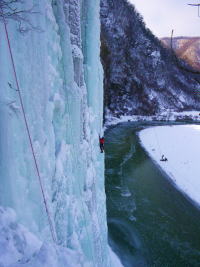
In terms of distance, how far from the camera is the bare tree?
4219mm

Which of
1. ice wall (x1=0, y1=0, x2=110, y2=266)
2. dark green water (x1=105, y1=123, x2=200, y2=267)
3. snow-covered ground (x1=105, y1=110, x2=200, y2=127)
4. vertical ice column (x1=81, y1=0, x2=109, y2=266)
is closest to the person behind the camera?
ice wall (x1=0, y1=0, x2=110, y2=266)

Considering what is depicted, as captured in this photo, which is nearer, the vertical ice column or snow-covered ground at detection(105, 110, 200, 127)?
the vertical ice column

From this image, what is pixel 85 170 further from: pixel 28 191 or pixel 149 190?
pixel 149 190

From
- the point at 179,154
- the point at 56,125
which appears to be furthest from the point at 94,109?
the point at 179,154

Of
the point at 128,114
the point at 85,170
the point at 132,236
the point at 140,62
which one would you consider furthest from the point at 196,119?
the point at 85,170

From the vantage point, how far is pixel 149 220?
1286 centimetres

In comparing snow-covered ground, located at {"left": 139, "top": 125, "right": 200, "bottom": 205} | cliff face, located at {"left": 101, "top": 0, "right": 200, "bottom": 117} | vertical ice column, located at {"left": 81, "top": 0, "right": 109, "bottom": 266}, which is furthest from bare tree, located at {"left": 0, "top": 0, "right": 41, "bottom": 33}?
cliff face, located at {"left": 101, "top": 0, "right": 200, "bottom": 117}

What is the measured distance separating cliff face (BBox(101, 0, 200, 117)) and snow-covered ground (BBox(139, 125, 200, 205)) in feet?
63.9

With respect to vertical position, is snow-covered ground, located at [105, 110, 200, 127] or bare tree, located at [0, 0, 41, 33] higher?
bare tree, located at [0, 0, 41, 33]

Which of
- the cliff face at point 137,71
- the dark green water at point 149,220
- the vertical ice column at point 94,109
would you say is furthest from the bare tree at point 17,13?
the cliff face at point 137,71

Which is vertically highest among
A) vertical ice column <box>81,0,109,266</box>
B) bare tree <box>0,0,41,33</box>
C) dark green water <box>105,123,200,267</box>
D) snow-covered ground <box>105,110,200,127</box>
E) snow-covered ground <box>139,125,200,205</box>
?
bare tree <box>0,0,41,33</box>

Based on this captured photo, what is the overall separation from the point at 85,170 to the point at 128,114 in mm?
45133

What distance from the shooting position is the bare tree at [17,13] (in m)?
4.22

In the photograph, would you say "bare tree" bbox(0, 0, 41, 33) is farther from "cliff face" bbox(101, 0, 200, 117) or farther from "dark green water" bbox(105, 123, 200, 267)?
"cliff face" bbox(101, 0, 200, 117)
